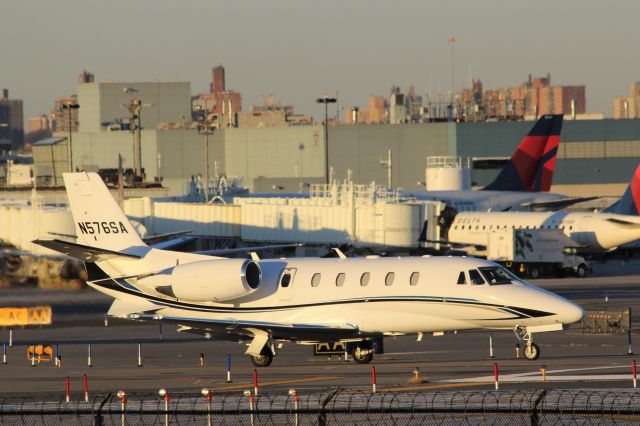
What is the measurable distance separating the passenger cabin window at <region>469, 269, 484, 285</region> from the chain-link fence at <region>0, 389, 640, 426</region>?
701cm

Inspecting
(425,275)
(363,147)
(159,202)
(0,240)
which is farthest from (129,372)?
(363,147)

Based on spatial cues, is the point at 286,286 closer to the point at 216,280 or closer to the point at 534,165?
the point at 216,280

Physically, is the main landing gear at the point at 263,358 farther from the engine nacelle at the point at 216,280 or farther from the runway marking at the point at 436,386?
the runway marking at the point at 436,386

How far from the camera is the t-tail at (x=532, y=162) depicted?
363 feet

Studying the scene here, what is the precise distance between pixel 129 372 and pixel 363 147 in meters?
114

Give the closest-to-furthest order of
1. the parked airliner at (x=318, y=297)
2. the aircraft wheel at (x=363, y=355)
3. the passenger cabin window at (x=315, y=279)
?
the parked airliner at (x=318, y=297)
the aircraft wheel at (x=363, y=355)
the passenger cabin window at (x=315, y=279)

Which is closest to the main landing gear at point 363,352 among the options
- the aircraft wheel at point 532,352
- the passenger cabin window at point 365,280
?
the passenger cabin window at point 365,280

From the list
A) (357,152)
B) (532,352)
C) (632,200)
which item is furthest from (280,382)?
(357,152)

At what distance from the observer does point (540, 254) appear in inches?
3118

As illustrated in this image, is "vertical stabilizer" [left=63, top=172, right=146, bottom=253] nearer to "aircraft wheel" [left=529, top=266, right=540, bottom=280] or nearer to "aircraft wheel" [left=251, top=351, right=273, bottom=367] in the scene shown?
"aircraft wheel" [left=251, top=351, right=273, bottom=367]

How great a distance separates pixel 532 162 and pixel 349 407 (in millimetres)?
89522

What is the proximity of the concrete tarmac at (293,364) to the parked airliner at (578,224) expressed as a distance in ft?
117

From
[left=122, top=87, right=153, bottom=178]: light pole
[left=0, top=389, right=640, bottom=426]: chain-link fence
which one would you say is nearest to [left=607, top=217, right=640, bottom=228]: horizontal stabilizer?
[left=122, top=87, right=153, bottom=178]: light pole

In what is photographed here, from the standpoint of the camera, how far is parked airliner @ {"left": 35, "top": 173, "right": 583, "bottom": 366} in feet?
114
